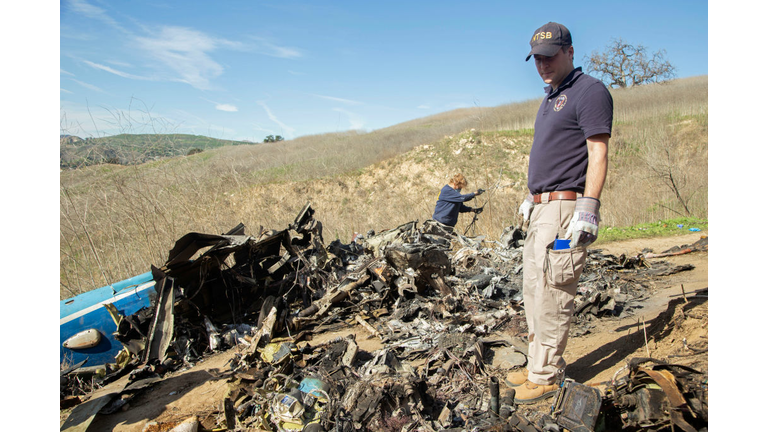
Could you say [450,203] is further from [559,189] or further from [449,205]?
[559,189]

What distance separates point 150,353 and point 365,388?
2.18 meters

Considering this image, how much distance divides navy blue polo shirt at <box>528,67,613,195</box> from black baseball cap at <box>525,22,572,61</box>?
8.1 inches

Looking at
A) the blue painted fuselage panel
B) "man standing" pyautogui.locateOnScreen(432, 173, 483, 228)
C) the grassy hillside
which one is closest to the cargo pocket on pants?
the blue painted fuselage panel

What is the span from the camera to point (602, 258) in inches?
222

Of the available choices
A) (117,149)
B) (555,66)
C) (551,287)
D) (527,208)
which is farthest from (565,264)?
(117,149)

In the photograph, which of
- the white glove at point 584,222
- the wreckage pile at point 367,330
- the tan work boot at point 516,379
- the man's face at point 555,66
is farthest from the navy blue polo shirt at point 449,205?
the white glove at point 584,222

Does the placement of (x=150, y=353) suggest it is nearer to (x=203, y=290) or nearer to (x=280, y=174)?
(x=203, y=290)

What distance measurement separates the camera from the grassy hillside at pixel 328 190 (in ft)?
20.4

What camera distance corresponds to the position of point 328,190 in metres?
23.5

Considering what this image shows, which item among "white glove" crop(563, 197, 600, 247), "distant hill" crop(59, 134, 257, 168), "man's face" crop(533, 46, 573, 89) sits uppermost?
"distant hill" crop(59, 134, 257, 168)

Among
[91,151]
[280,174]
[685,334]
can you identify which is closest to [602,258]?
[685,334]

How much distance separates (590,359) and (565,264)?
1.20 meters

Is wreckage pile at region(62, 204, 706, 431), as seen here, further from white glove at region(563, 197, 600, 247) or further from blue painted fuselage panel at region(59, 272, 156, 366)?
white glove at region(563, 197, 600, 247)

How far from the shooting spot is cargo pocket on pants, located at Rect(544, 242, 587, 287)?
224 centimetres
